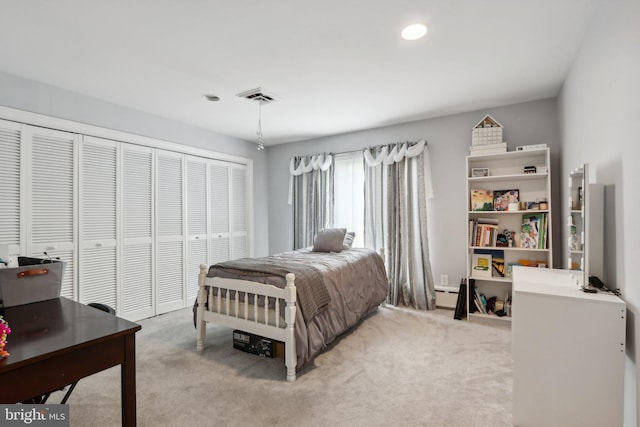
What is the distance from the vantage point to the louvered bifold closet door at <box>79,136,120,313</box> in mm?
3238

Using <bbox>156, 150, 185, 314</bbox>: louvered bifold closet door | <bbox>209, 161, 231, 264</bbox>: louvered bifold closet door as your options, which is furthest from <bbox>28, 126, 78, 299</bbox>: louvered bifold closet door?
<bbox>209, 161, 231, 264</bbox>: louvered bifold closet door

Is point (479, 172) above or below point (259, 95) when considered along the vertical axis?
below

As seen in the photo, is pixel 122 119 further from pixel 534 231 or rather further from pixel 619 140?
pixel 534 231

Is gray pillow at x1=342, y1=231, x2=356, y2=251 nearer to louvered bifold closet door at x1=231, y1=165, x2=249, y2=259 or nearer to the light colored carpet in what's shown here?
the light colored carpet

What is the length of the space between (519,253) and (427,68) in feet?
7.46

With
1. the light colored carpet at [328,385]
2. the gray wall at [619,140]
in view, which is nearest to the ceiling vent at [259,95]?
the light colored carpet at [328,385]

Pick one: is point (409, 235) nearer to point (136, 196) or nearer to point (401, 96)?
point (401, 96)

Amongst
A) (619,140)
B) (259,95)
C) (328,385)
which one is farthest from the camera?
(259,95)

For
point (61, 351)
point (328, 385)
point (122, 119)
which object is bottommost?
point (328, 385)

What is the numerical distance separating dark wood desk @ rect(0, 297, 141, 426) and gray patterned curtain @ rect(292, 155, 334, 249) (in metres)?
3.58

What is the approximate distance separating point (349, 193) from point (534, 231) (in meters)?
2.33

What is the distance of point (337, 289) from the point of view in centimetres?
294

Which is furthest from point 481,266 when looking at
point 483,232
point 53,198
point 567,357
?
point 53,198

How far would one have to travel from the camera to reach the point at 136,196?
12.2ft
